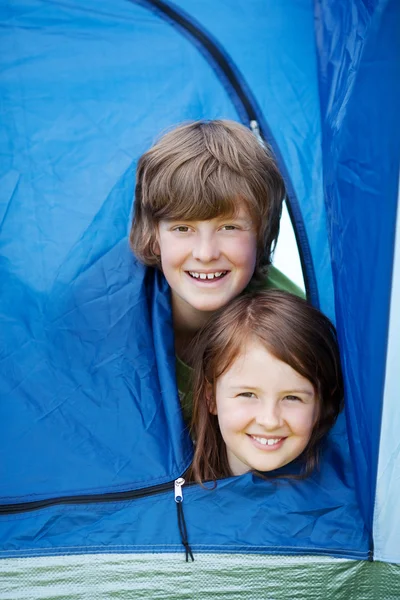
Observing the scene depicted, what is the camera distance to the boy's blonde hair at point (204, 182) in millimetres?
1423

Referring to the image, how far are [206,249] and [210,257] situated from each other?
0.01 meters

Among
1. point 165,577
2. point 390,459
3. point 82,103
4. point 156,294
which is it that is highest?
point 82,103

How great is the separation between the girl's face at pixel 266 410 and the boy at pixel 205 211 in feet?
0.62

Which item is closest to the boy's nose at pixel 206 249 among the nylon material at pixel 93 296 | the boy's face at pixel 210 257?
the boy's face at pixel 210 257

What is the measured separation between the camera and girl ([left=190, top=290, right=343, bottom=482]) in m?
1.21

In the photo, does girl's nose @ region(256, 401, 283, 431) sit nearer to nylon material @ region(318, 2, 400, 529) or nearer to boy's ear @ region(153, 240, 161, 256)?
nylon material @ region(318, 2, 400, 529)

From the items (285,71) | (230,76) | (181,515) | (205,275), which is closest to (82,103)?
(230,76)

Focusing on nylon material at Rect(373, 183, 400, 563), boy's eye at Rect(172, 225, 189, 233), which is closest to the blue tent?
nylon material at Rect(373, 183, 400, 563)

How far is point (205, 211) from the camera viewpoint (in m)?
1.41

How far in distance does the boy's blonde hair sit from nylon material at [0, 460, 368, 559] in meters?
0.46

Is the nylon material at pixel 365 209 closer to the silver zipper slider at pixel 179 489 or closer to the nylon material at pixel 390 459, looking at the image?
the nylon material at pixel 390 459

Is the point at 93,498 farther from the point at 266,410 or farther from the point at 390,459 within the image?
the point at 390,459

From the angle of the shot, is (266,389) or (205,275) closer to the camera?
(266,389)

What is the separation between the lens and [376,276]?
1077 mm
